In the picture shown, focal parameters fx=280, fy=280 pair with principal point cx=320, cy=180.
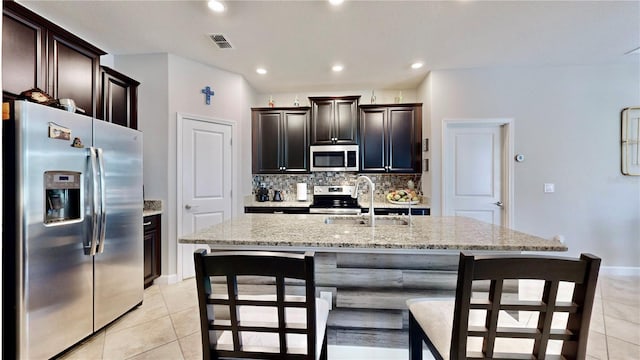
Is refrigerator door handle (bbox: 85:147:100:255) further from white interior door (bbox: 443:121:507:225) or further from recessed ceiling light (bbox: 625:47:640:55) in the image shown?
recessed ceiling light (bbox: 625:47:640:55)

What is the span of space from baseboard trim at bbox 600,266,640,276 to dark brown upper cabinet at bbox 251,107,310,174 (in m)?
4.03

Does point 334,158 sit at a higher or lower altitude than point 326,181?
higher

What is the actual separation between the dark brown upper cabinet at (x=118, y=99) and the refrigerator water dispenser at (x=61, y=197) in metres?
0.99

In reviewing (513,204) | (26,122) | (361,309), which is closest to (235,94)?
(26,122)

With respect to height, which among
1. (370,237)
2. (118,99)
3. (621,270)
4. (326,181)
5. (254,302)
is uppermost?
(118,99)

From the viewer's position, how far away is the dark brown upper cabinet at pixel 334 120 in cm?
409


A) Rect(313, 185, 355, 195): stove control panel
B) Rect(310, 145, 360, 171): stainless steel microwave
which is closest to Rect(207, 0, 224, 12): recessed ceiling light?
Rect(310, 145, 360, 171): stainless steel microwave

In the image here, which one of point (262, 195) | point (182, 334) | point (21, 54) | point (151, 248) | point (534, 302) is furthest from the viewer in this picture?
point (262, 195)

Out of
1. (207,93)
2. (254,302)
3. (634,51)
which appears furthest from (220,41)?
(634,51)

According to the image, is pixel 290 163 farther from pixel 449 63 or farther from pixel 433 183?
pixel 449 63

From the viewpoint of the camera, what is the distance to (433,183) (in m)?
3.67

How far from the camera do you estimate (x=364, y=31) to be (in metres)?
2.72

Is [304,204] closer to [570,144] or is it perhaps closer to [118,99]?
[118,99]

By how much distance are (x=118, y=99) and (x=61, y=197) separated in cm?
146
